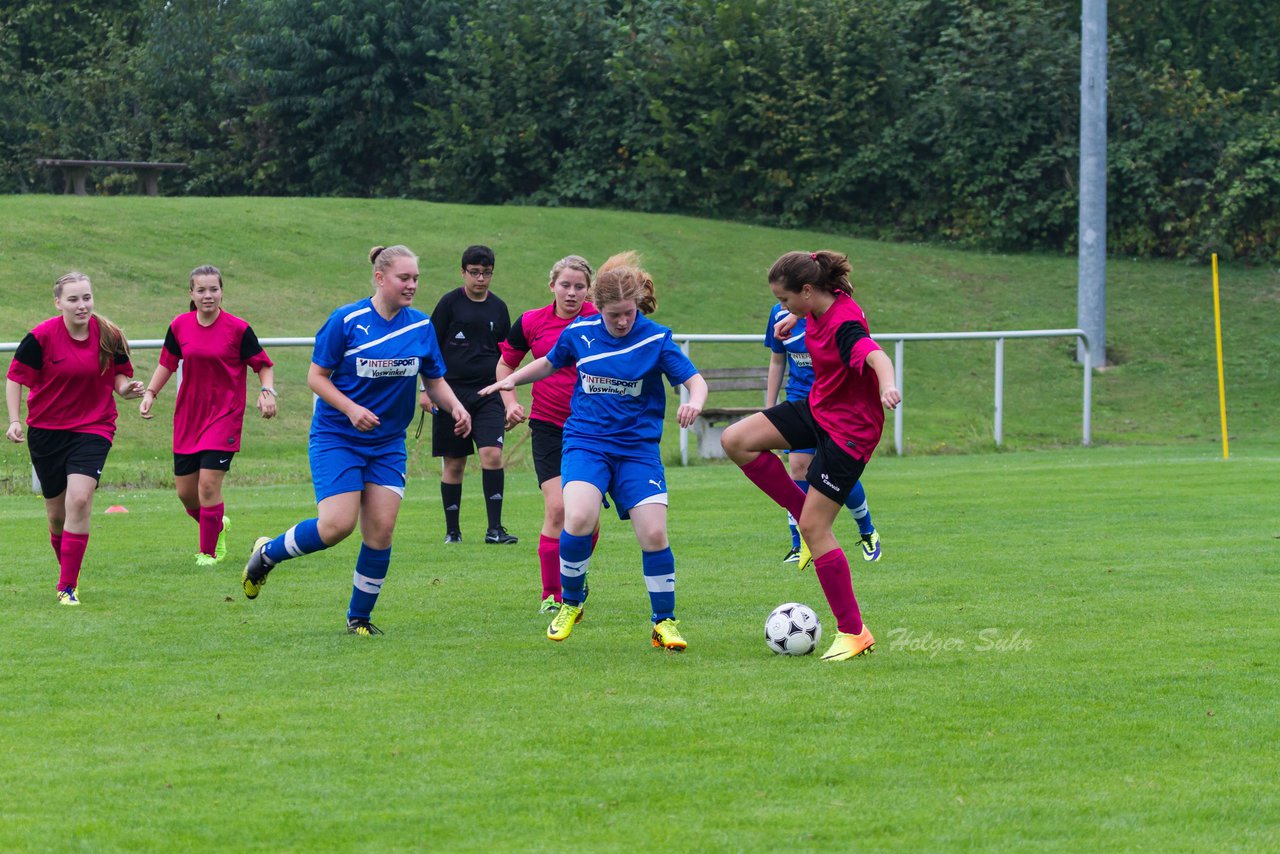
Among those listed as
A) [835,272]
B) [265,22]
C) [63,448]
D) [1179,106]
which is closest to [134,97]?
[265,22]

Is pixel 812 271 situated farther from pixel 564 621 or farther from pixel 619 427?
pixel 564 621

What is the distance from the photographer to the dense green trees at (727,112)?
33.9 metres

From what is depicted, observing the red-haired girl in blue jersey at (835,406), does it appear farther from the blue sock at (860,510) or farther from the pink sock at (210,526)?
the pink sock at (210,526)

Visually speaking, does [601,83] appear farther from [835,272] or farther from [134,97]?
[835,272]

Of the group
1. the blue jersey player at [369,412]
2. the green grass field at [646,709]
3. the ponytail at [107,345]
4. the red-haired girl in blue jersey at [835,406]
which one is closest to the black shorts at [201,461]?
the green grass field at [646,709]

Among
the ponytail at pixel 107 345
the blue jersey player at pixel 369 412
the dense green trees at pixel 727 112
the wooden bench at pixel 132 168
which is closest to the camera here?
the blue jersey player at pixel 369 412

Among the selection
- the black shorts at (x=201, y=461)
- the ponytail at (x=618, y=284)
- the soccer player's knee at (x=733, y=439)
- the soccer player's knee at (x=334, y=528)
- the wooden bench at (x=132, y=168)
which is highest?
the wooden bench at (x=132, y=168)

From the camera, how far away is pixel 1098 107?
2569 cm

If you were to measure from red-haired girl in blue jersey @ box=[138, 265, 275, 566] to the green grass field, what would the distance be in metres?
0.54

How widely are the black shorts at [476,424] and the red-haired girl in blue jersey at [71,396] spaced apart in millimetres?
2878

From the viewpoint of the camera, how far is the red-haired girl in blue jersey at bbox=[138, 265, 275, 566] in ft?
33.2

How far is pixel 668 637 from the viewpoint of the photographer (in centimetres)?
728

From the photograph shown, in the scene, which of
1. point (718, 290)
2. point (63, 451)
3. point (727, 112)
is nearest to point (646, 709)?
point (63, 451)

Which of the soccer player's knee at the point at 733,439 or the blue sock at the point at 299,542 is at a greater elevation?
the soccer player's knee at the point at 733,439
